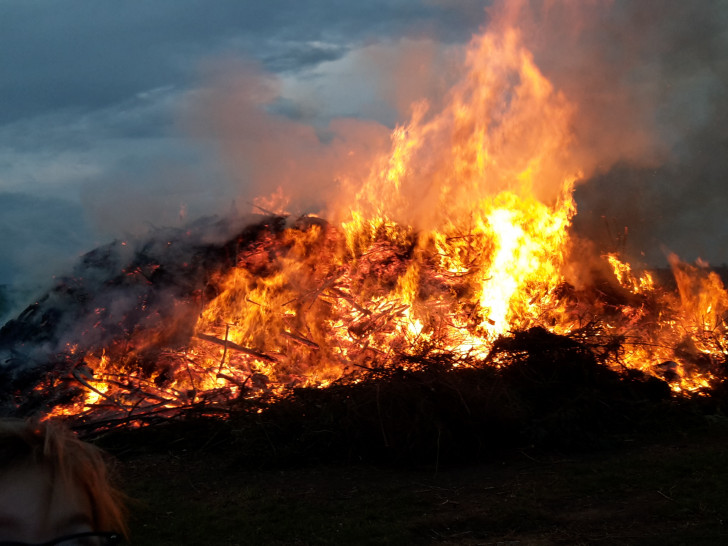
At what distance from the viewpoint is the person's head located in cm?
92

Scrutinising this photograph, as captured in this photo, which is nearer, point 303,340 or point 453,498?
point 453,498

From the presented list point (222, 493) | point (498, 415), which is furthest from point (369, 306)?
point (222, 493)

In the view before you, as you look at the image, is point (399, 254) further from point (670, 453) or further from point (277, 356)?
point (670, 453)

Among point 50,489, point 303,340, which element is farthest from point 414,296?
point 50,489

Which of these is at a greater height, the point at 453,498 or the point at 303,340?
the point at 303,340

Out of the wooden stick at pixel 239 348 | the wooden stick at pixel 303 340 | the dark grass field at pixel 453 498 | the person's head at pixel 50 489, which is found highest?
the wooden stick at pixel 303 340

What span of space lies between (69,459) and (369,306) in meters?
9.70

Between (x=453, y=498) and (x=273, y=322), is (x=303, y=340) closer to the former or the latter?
(x=273, y=322)

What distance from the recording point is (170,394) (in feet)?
30.2

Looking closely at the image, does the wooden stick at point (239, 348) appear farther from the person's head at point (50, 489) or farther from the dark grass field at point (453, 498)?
the person's head at point (50, 489)

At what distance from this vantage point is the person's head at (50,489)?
92cm

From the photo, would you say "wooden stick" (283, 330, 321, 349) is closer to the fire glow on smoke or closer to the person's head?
the fire glow on smoke

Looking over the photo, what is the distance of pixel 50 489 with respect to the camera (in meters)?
0.96

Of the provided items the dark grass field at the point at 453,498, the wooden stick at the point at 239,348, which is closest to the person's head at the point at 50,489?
the dark grass field at the point at 453,498
